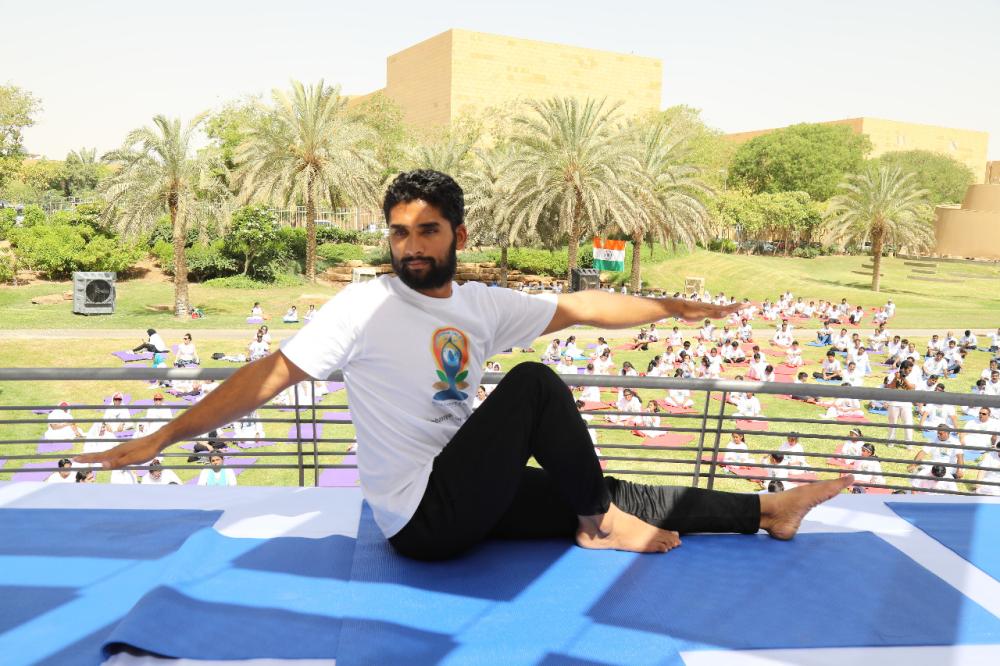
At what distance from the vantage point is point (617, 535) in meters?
2.68

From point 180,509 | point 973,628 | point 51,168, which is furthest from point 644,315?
point 51,168

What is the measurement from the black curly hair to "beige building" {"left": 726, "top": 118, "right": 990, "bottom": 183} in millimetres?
88007

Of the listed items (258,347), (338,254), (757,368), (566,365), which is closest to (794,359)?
(757,368)

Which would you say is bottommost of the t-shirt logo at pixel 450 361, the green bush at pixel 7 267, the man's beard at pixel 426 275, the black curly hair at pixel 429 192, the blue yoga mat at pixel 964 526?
the green bush at pixel 7 267

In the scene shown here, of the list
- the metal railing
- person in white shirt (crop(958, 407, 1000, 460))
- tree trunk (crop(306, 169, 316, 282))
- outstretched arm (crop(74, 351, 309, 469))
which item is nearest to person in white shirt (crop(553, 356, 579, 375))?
the metal railing

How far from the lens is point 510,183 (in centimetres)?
2936

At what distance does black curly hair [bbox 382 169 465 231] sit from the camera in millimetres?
2408

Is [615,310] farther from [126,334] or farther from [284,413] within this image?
[126,334]

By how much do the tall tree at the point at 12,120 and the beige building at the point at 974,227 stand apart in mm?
44901

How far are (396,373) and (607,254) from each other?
32.7 m

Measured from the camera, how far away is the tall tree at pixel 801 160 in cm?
6266

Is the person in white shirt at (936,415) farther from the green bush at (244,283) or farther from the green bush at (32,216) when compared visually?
the green bush at (32,216)

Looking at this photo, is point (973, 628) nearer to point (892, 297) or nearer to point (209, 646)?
point (209, 646)

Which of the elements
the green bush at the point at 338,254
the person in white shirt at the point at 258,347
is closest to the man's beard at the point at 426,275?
the person in white shirt at the point at 258,347
